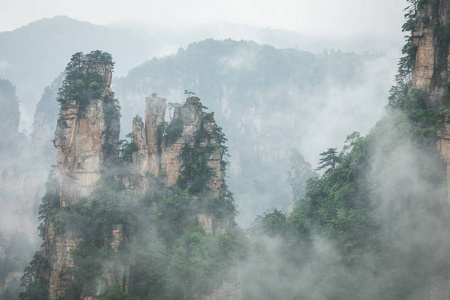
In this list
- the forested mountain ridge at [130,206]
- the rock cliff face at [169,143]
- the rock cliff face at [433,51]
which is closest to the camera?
the rock cliff face at [433,51]

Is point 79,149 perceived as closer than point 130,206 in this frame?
No

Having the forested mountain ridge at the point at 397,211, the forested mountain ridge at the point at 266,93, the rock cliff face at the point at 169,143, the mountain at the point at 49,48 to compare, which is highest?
the mountain at the point at 49,48

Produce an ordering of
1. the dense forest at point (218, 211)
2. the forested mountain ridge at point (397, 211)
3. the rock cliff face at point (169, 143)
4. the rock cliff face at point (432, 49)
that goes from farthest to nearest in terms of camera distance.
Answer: the rock cliff face at point (169, 143), the rock cliff face at point (432, 49), the dense forest at point (218, 211), the forested mountain ridge at point (397, 211)

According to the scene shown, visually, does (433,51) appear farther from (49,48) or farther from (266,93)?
(49,48)

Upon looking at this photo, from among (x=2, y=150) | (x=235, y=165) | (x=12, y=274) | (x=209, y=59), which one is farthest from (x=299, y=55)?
(x=12, y=274)

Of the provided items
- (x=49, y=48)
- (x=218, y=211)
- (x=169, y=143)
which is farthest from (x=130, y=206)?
(x=49, y=48)

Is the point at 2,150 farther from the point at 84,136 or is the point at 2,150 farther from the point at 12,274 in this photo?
the point at 84,136

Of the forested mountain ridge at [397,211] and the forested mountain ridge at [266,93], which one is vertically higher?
the forested mountain ridge at [266,93]

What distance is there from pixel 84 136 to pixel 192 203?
33.0 ft

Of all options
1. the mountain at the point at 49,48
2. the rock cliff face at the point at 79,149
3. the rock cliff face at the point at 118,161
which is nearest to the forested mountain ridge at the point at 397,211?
the rock cliff face at the point at 118,161

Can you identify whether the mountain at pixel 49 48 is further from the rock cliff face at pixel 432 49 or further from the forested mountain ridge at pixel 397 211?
the rock cliff face at pixel 432 49

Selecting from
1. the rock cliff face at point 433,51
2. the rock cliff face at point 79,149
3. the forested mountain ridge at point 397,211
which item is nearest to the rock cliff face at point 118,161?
the rock cliff face at point 79,149

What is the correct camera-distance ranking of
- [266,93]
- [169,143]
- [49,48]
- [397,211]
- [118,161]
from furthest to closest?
1. [49,48]
2. [266,93]
3. [169,143]
4. [118,161]
5. [397,211]

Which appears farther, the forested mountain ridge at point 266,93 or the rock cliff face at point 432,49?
the forested mountain ridge at point 266,93
